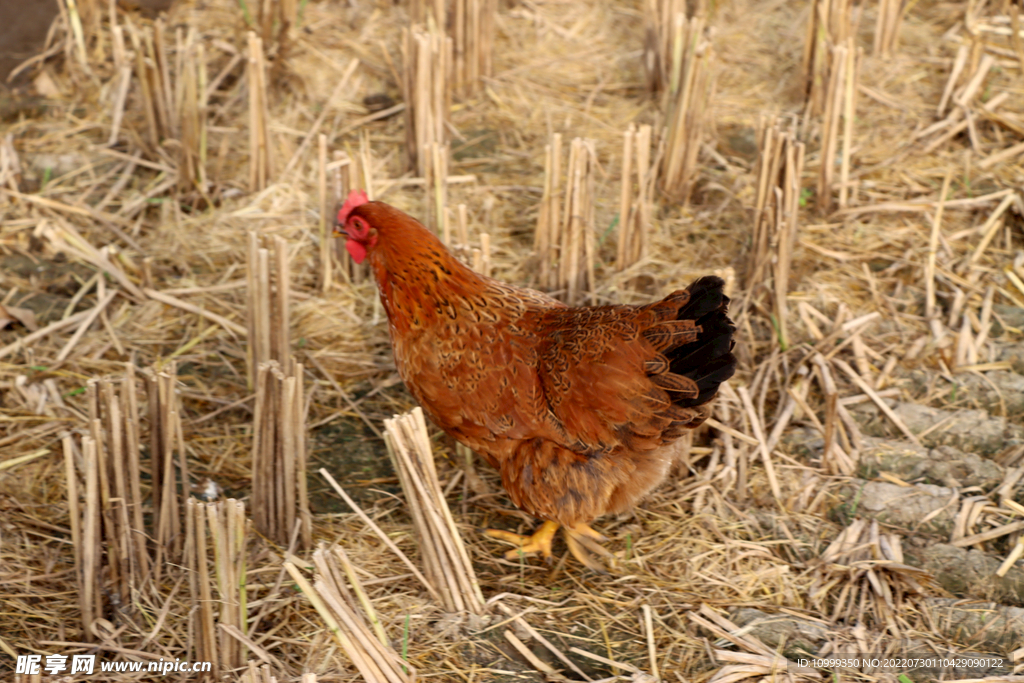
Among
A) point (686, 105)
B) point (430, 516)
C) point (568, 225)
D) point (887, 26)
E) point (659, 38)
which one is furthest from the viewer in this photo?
point (887, 26)

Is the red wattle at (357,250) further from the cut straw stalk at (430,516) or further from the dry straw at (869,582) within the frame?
the dry straw at (869,582)

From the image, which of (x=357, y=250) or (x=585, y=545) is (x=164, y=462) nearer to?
(x=357, y=250)

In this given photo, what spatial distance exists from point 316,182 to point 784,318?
8.89 feet

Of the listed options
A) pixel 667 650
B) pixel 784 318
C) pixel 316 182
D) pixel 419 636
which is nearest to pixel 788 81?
pixel 784 318

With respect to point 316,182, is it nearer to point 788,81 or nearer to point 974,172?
point 788,81

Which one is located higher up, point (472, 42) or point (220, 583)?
point (472, 42)

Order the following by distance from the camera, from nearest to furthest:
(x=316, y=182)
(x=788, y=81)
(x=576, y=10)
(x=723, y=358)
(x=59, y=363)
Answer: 1. (x=723, y=358)
2. (x=59, y=363)
3. (x=316, y=182)
4. (x=788, y=81)
5. (x=576, y=10)

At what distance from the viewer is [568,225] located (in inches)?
153

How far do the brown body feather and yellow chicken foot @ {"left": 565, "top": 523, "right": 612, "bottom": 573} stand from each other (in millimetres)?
251

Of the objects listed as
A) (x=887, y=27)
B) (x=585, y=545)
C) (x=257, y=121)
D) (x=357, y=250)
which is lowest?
(x=585, y=545)

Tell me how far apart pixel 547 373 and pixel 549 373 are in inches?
0.5

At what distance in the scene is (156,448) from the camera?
2938 millimetres

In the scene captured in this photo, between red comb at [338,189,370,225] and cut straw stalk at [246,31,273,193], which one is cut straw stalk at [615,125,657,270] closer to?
red comb at [338,189,370,225]

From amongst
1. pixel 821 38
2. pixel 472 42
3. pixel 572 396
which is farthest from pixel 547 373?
pixel 821 38
